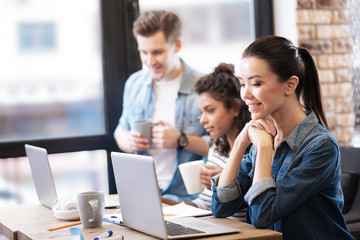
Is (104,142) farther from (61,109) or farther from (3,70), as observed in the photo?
(3,70)

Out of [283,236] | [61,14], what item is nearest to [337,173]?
[283,236]

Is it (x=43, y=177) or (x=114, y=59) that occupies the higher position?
(x=114, y=59)

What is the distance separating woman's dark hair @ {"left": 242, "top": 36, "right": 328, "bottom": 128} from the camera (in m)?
1.86

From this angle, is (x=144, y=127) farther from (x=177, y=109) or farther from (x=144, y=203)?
(x=144, y=203)

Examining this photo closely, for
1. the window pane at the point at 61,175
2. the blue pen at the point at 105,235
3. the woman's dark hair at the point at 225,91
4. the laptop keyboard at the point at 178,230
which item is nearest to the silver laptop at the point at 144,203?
the laptop keyboard at the point at 178,230

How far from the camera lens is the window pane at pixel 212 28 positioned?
376 centimetres

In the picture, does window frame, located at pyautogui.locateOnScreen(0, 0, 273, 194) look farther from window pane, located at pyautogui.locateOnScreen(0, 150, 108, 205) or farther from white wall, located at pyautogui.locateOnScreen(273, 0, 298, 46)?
white wall, located at pyautogui.locateOnScreen(273, 0, 298, 46)

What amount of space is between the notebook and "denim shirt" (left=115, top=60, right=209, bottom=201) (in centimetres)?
73

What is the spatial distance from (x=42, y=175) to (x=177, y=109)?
41.4 inches

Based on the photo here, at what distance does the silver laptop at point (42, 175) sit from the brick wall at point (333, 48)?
2.04 metres

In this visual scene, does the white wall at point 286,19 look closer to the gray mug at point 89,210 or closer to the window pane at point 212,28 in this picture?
the window pane at point 212,28

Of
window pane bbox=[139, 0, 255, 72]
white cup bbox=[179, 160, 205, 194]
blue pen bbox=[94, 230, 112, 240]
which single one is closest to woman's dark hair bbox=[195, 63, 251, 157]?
white cup bbox=[179, 160, 205, 194]

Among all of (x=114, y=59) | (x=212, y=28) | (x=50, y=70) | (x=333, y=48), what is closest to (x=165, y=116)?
(x=114, y=59)

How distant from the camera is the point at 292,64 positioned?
6.19 feet
